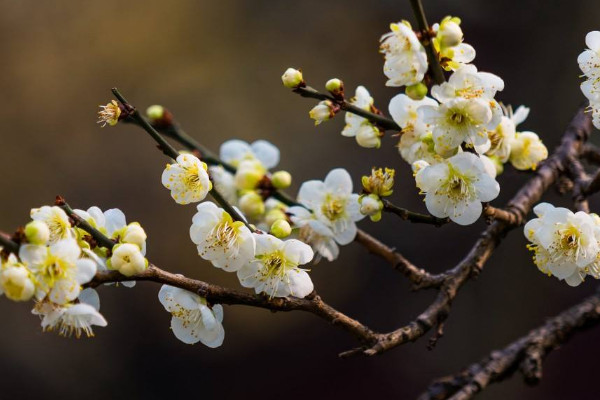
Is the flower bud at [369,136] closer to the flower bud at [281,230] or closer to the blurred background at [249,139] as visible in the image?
the flower bud at [281,230]

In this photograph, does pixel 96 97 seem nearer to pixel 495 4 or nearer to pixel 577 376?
pixel 495 4

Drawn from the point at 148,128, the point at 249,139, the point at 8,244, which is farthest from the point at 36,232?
the point at 249,139

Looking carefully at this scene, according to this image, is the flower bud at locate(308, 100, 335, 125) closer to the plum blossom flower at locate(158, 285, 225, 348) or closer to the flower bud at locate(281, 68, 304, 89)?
the flower bud at locate(281, 68, 304, 89)

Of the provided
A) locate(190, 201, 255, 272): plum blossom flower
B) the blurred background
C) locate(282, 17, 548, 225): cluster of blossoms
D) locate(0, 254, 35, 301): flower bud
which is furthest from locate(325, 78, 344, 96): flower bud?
the blurred background

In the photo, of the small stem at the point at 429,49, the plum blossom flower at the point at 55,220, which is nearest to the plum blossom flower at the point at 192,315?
the plum blossom flower at the point at 55,220

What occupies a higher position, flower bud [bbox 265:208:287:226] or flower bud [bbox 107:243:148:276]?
flower bud [bbox 265:208:287:226]

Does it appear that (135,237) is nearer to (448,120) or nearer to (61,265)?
(61,265)
